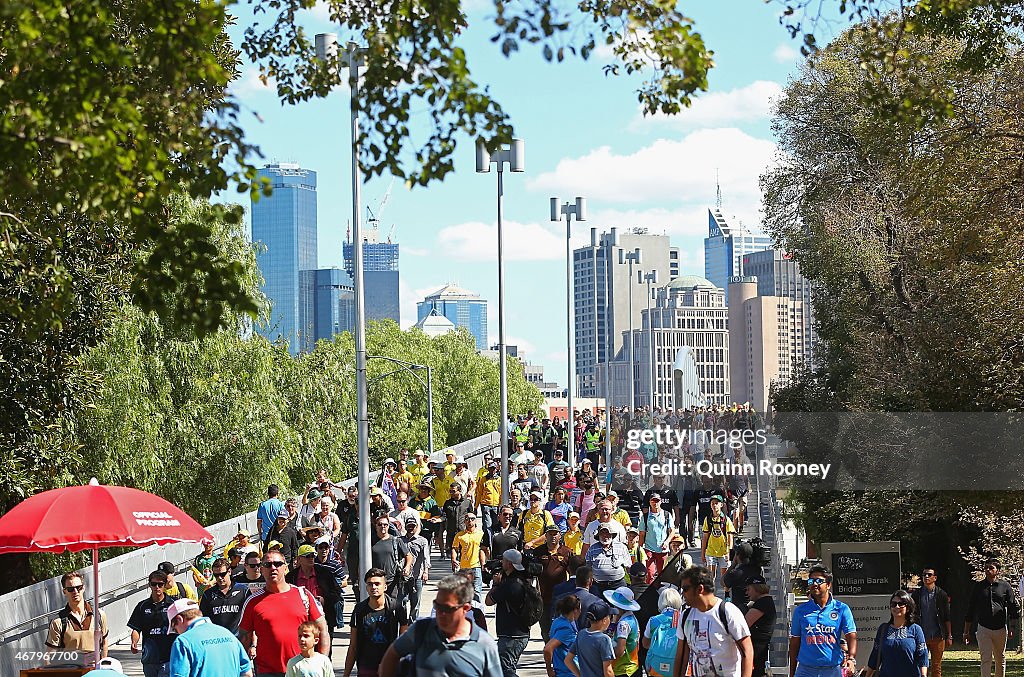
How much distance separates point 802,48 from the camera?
903 cm

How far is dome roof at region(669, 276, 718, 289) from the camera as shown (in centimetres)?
15514

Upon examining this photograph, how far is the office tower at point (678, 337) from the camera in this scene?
13025 centimetres

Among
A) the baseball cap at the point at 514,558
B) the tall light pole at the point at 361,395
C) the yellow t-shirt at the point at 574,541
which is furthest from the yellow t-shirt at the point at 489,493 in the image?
the baseball cap at the point at 514,558

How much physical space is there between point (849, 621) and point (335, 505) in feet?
45.8

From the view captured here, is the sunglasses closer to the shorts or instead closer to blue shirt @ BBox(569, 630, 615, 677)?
blue shirt @ BBox(569, 630, 615, 677)

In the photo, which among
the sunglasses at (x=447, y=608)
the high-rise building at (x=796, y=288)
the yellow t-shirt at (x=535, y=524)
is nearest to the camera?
the sunglasses at (x=447, y=608)

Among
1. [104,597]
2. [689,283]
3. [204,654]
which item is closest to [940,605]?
[204,654]

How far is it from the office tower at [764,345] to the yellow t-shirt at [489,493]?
58.5 feet

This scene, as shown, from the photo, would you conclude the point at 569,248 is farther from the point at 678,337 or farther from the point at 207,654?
the point at 678,337

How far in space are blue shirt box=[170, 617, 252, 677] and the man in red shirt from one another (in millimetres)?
653

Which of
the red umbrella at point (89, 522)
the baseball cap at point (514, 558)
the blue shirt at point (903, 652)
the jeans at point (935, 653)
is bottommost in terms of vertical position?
the jeans at point (935, 653)

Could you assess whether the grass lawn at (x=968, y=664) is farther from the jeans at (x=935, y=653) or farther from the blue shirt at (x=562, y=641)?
the blue shirt at (x=562, y=641)

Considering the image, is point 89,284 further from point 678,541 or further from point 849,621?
point 849,621

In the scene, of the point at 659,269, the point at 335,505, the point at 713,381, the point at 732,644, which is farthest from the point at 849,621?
the point at 659,269
